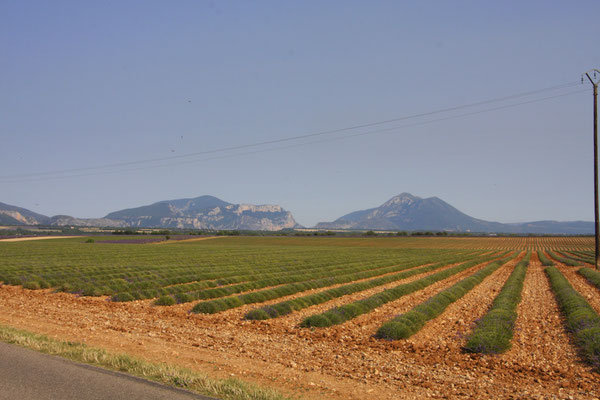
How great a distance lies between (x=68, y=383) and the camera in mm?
8633

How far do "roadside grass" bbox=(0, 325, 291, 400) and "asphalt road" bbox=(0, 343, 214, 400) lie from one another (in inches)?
12.8


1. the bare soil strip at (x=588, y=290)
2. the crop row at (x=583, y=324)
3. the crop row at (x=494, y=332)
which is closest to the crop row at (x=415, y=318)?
the crop row at (x=494, y=332)

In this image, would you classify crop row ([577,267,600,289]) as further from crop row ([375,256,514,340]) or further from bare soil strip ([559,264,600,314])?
crop row ([375,256,514,340])

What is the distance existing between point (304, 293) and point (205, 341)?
11.7 metres

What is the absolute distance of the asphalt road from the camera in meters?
7.96

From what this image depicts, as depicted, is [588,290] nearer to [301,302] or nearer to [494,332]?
[494,332]

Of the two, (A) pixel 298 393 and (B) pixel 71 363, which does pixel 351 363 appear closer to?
(A) pixel 298 393

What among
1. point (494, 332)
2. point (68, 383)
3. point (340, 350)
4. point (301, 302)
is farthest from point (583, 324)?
point (68, 383)

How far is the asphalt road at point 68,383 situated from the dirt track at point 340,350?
1877 millimetres

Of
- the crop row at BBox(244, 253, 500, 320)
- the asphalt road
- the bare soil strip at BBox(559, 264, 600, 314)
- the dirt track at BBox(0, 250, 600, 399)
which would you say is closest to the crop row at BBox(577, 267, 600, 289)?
the bare soil strip at BBox(559, 264, 600, 314)

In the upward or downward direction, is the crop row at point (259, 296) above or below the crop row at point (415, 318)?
below

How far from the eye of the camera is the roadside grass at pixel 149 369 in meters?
8.31

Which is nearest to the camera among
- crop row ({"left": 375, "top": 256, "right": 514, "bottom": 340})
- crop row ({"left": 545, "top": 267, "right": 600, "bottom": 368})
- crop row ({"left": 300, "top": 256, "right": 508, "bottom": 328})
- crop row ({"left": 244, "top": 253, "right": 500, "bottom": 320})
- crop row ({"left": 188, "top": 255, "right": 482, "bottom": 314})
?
Answer: crop row ({"left": 545, "top": 267, "right": 600, "bottom": 368})

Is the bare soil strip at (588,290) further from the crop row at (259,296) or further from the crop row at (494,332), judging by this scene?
the crop row at (259,296)
